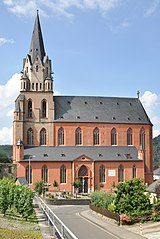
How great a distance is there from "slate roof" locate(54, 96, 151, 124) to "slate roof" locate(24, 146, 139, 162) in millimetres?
6210

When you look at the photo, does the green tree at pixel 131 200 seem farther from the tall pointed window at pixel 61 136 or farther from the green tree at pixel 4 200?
the tall pointed window at pixel 61 136

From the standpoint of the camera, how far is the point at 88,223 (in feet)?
113

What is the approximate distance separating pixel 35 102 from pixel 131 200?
48.2m

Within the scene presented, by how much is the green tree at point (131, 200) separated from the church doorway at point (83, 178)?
3982 cm

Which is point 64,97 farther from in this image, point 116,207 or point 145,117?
point 116,207

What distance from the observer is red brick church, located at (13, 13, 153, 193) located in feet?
244

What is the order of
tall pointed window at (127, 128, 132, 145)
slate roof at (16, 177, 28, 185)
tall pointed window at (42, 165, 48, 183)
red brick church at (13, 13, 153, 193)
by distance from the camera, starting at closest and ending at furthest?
slate roof at (16, 177, 28, 185), tall pointed window at (42, 165, 48, 183), red brick church at (13, 13, 153, 193), tall pointed window at (127, 128, 132, 145)

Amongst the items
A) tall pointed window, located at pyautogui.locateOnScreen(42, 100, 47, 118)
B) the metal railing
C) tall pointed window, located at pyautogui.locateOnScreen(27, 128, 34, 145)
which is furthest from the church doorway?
the metal railing

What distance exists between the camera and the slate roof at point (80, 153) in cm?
7488

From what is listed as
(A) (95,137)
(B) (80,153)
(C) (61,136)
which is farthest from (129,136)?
(C) (61,136)

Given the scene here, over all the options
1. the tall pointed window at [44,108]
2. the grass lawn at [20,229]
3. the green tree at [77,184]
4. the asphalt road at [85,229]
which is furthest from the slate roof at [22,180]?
the grass lawn at [20,229]

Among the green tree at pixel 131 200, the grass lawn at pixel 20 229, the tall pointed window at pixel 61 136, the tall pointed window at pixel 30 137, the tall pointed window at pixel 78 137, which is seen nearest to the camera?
the grass lawn at pixel 20 229

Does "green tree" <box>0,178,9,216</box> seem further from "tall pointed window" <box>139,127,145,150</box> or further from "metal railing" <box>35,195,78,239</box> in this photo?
"tall pointed window" <box>139,127,145,150</box>

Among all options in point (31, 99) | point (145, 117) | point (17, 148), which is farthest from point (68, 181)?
point (145, 117)
